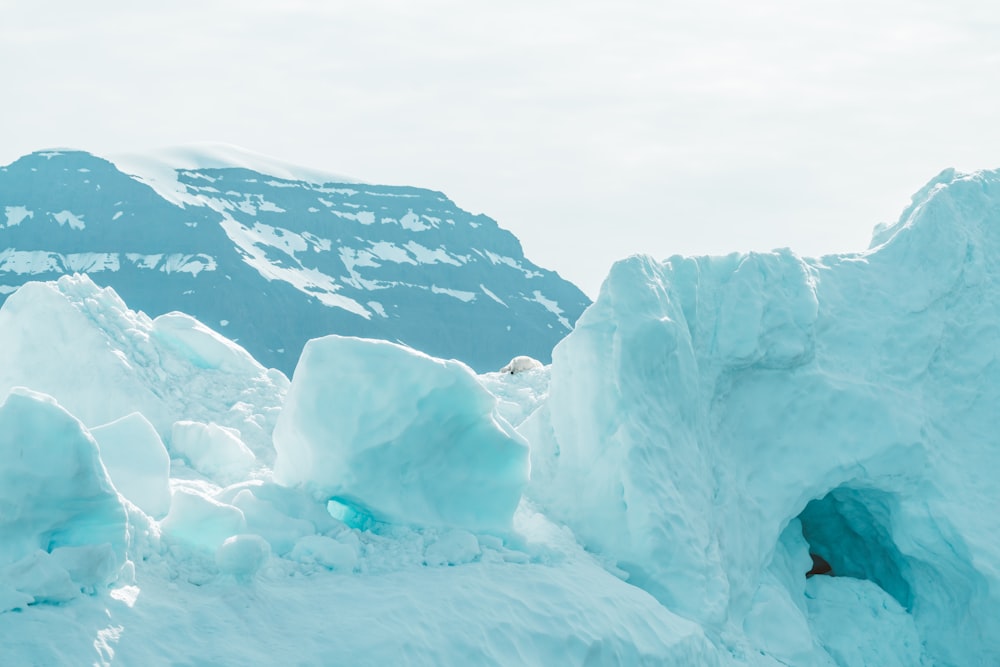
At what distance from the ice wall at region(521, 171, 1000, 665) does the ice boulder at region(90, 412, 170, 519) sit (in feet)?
14.3

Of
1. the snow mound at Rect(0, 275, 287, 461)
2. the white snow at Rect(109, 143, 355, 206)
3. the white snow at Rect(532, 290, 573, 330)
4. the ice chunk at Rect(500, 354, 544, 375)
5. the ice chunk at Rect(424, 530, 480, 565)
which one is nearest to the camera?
the ice chunk at Rect(424, 530, 480, 565)

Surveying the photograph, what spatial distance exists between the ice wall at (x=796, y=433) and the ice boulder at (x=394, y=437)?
173 centimetres

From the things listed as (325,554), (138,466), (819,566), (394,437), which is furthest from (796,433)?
(138,466)

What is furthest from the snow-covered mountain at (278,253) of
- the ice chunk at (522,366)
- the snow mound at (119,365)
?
the snow mound at (119,365)

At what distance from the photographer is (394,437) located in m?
9.33

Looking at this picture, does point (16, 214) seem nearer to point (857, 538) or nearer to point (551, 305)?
point (551, 305)

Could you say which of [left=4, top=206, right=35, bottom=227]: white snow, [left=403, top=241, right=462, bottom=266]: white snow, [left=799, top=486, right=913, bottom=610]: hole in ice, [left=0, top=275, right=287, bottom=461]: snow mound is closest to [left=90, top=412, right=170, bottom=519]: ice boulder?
[left=0, top=275, right=287, bottom=461]: snow mound

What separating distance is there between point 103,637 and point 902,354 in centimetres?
1016

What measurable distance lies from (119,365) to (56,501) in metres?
5.38

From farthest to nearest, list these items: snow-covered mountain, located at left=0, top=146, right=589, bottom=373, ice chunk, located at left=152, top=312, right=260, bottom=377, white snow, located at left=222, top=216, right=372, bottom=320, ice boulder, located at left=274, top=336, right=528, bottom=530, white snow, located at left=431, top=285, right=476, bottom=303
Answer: white snow, located at left=431, top=285, right=476, bottom=303, white snow, located at left=222, top=216, right=372, bottom=320, snow-covered mountain, located at left=0, top=146, right=589, bottom=373, ice chunk, located at left=152, top=312, right=260, bottom=377, ice boulder, located at left=274, top=336, right=528, bottom=530

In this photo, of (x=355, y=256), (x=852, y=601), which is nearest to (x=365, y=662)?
(x=852, y=601)

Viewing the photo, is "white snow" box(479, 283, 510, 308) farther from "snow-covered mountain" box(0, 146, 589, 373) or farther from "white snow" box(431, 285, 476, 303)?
"white snow" box(431, 285, 476, 303)

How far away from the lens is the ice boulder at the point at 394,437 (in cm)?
→ 929

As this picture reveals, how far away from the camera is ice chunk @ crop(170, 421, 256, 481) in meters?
10.9
